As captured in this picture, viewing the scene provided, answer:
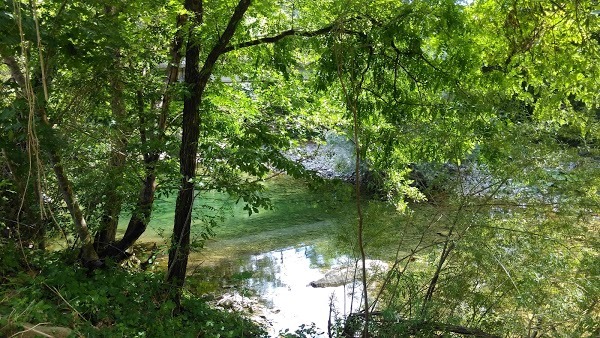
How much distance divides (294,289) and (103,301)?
4565 mm

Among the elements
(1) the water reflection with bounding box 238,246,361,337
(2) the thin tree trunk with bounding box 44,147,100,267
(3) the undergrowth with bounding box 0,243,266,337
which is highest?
(2) the thin tree trunk with bounding box 44,147,100,267

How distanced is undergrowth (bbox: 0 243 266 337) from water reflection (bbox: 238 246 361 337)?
1.48 m

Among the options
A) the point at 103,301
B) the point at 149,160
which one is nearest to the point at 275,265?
the point at 149,160

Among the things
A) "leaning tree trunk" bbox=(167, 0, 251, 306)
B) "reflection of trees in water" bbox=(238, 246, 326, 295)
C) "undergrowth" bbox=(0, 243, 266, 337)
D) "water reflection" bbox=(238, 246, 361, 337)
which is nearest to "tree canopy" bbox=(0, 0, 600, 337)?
"leaning tree trunk" bbox=(167, 0, 251, 306)

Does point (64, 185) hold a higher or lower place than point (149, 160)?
lower

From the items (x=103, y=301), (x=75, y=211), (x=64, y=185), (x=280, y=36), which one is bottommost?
(x=103, y=301)

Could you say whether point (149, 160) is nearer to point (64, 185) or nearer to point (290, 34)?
point (64, 185)

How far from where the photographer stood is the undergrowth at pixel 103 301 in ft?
13.1

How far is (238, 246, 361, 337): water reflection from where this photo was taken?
24.0 feet

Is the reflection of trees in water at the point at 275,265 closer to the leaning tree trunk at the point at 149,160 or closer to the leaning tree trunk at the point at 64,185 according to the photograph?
the leaning tree trunk at the point at 149,160

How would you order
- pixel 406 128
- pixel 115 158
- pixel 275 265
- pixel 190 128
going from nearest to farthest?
pixel 406 128, pixel 190 128, pixel 115 158, pixel 275 265

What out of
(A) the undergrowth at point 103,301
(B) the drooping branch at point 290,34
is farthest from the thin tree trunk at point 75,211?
(B) the drooping branch at point 290,34

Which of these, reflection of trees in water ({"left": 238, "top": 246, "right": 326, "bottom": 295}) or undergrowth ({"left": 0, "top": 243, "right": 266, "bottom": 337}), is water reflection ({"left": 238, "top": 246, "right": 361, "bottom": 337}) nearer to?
reflection of trees in water ({"left": 238, "top": 246, "right": 326, "bottom": 295})

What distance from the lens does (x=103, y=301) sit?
176 inches
